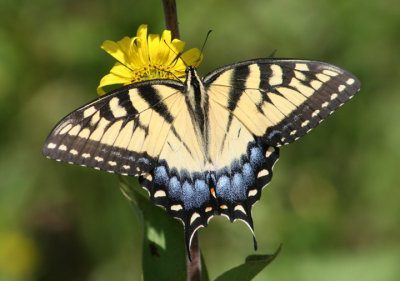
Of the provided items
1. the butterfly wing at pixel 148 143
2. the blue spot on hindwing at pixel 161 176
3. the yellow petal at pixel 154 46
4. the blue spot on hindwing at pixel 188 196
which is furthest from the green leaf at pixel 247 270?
the yellow petal at pixel 154 46

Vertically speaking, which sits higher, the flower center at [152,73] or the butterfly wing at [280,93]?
the flower center at [152,73]

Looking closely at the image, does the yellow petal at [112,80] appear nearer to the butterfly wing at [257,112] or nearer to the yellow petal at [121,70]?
the yellow petal at [121,70]

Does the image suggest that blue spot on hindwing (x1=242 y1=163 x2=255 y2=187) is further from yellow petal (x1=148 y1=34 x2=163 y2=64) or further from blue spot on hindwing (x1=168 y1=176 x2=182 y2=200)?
yellow petal (x1=148 y1=34 x2=163 y2=64)

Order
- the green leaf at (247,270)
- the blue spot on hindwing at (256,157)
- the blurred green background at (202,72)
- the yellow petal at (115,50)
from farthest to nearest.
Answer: the blurred green background at (202,72), the blue spot on hindwing at (256,157), the yellow petal at (115,50), the green leaf at (247,270)

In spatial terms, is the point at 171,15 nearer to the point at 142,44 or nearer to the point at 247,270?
the point at 142,44

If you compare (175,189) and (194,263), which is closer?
(194,263)

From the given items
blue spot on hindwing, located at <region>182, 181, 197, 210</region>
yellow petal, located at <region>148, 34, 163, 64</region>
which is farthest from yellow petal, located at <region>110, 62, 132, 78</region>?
blue spot on hindwing, located at <region>182, 181, 197, 210</region>

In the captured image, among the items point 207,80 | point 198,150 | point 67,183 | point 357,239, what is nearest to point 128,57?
point 207,80

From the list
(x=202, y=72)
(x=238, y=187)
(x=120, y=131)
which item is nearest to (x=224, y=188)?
(x=238, y=187)
